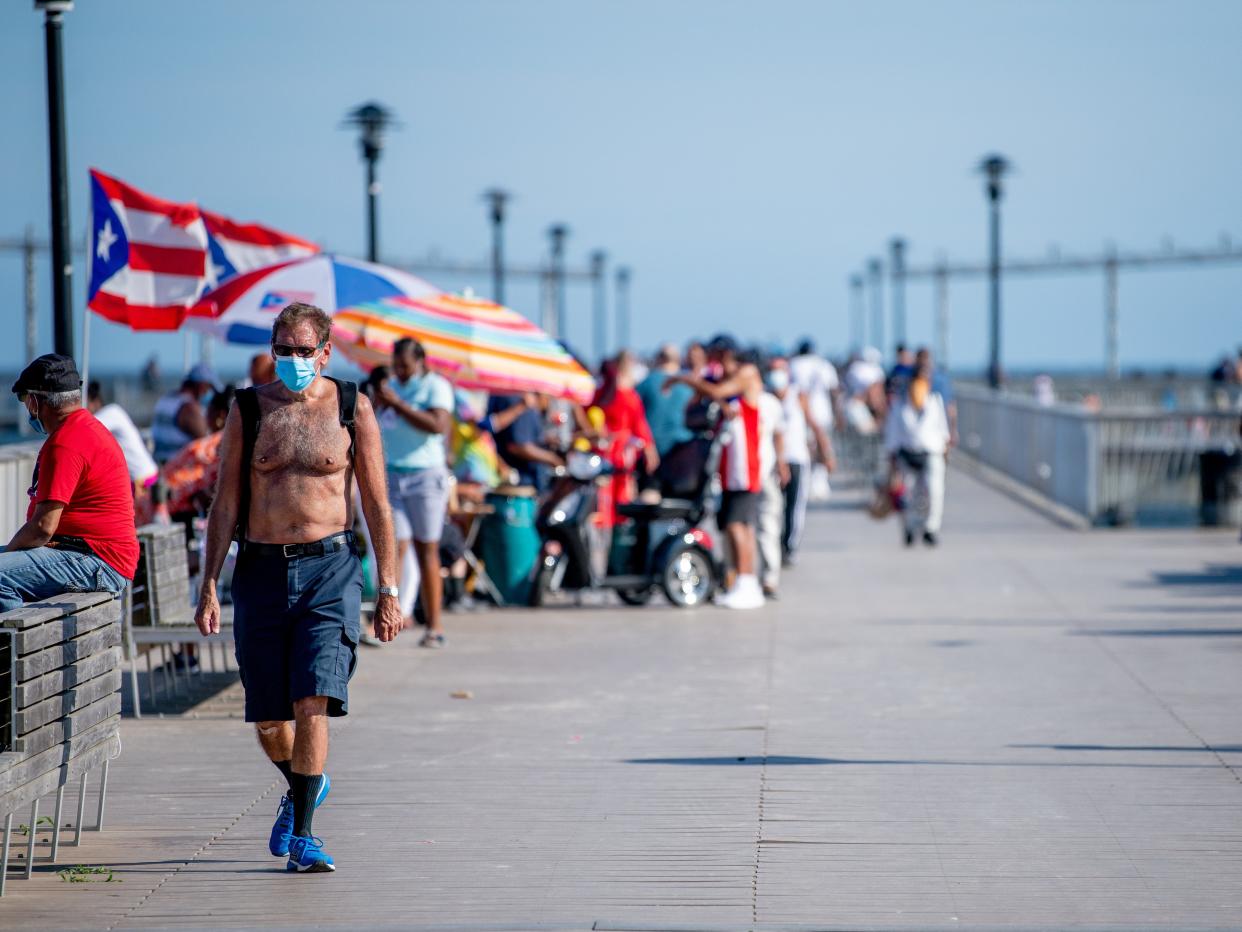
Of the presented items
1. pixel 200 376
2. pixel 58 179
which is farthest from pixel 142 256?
pixel 200 376

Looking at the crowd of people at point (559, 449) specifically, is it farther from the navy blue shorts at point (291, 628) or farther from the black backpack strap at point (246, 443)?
the navy blue shorts at point (291, 628)

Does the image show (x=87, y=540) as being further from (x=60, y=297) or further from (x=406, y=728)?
(x=60, y=297)

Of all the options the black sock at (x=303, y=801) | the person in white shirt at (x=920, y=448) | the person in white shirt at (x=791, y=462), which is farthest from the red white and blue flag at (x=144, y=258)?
the person in white shirt at (x=920, y=448)

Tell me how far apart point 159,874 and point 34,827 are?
491mm

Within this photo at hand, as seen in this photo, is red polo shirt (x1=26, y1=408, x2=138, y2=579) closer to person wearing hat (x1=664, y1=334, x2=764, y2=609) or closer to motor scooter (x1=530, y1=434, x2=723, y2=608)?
motor scooter (x1=530, y1=434, x2=723, y2=608)

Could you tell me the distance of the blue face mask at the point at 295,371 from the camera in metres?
6.37

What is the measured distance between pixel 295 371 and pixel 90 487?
1416 millimetres

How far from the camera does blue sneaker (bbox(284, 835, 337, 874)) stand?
630 cm

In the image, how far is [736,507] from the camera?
1370 centimetres

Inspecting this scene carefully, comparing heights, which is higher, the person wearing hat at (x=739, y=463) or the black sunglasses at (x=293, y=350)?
the black sunglasses at (x=293, y=350)

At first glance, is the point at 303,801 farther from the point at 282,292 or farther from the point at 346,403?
the point at 282,292

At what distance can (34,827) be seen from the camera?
21.4 feet

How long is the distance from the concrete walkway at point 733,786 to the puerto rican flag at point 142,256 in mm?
2693

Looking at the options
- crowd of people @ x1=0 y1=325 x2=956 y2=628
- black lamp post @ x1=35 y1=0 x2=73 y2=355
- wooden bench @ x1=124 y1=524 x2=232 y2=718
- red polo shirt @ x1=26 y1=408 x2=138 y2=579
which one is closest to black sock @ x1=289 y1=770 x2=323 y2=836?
red polo shirt @ x1=26 y1=408 x2=138 y2=579
